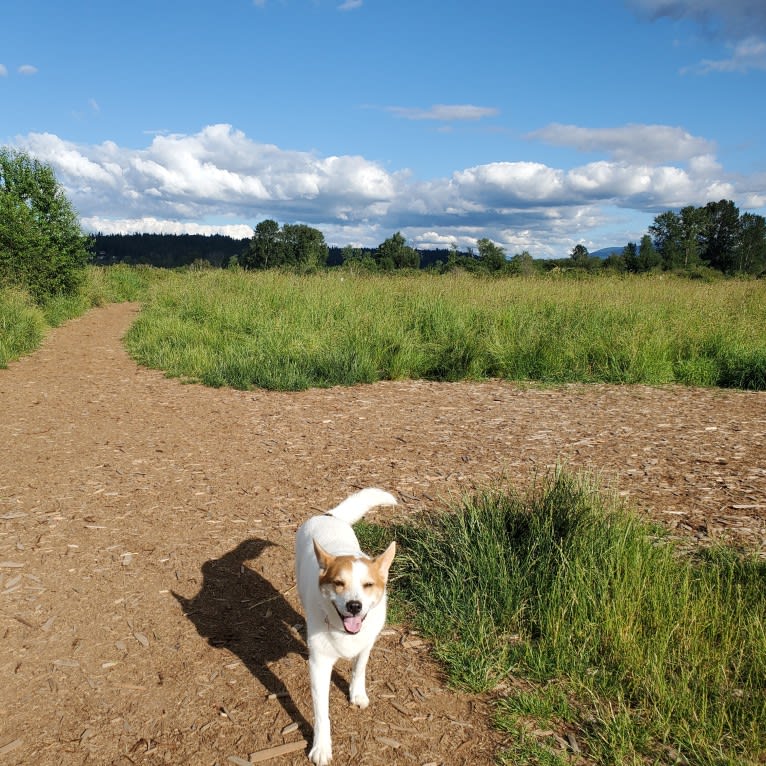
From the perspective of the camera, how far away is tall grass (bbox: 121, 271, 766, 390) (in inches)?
401

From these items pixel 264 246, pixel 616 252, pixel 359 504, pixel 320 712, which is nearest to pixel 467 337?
pixel 359 504

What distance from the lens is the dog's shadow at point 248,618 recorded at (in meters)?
3.33

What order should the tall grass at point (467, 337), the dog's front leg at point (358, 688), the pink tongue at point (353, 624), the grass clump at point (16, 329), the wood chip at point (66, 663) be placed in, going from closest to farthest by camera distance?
the pink tongue at point (353, 624) < the dog's front leg at point (358, 688) < the wood chip at point (66, 663) < the tall grass at point (467, 337) < the grass clump at point (16, 329)

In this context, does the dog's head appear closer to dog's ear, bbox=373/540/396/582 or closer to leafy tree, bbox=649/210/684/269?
dog's ear, bbox=373/540/396/582

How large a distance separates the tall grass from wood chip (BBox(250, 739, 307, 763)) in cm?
717

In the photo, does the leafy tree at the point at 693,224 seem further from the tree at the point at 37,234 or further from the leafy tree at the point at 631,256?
the tree at the point at 37,234

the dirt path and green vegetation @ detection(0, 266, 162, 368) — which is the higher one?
green vegetation @ detection(0, 266, 162, 368)

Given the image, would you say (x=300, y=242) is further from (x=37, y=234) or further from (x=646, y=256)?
(x=37, y=234)

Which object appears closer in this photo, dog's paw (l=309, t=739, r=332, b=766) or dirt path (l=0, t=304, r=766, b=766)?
dog's paw (l=309, t=739, r=332, b=766)

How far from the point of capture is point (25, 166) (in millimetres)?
20031

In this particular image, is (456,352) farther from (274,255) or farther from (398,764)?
(274,255)

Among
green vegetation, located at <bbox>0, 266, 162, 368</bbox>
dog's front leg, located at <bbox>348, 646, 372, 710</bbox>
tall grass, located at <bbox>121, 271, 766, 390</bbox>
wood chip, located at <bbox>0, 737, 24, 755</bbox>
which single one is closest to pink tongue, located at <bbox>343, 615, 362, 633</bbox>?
dog's front leg, located at <bbox>348, 646, 372, 710</bbox>

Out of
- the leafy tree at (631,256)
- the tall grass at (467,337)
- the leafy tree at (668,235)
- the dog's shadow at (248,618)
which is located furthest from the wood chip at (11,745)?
the leafy tree at (668,235)

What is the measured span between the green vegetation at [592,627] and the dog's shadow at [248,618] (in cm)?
79
